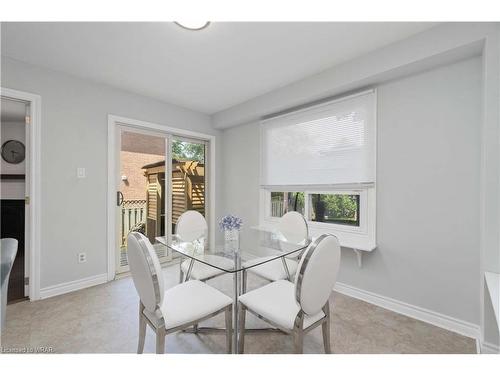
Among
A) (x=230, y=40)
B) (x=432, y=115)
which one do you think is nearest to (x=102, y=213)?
(x=230, y=40)

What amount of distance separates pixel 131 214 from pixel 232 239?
1.94 meters

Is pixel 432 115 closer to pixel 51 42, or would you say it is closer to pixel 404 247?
pixel 404 247

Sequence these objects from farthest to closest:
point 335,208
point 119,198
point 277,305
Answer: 1. point 119,198
2. point 335,208
3. point 277,305

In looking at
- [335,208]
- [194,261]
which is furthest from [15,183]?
[335,208]

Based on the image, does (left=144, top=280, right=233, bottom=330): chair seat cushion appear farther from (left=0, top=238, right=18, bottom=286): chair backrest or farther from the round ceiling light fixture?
the round ceiling light fixture

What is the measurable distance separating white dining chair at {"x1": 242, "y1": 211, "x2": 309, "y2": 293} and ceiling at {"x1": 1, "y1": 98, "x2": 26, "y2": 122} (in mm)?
2924

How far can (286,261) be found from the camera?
2.21 meters

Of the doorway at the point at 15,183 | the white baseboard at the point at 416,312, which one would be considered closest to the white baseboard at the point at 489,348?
the white baseboard at the point at 416,312

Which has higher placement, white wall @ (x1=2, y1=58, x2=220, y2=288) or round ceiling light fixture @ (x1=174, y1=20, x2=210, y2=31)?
round ceiling light fixture @ (x1=174, y1=20, x2=210, y2=31)

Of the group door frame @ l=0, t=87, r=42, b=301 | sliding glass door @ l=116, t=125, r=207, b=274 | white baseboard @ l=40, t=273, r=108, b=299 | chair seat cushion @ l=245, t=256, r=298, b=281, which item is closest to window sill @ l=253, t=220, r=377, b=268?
chair seat cushion @ l=245, t=256, r=298, b=281

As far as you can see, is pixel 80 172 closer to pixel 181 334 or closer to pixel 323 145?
pixel 181 334

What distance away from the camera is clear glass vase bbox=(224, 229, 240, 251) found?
193cm
